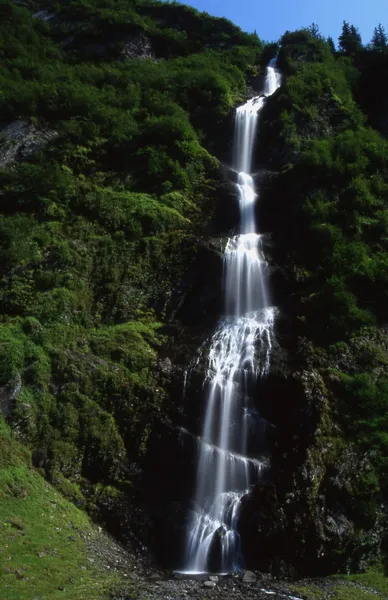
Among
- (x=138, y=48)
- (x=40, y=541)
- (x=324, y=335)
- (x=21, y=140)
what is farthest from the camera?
(x=138, y=48)

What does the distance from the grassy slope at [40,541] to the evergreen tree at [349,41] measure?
39.0 m

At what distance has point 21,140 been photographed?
25.6 m

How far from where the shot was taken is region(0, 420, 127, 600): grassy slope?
10.2m

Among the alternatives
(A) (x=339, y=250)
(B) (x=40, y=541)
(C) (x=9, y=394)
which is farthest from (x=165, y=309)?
(B) (x=40, y=541)

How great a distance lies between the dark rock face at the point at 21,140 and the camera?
24.7m

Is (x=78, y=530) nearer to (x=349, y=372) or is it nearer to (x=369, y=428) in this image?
(x=369, y=428)

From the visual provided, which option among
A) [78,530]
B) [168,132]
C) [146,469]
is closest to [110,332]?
[146,469]

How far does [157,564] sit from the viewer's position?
1358cm

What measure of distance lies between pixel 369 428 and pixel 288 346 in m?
3.70

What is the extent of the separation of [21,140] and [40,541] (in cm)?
1928

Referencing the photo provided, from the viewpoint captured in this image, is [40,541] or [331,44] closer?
[40,541]

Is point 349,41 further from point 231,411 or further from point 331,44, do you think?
point 231,411

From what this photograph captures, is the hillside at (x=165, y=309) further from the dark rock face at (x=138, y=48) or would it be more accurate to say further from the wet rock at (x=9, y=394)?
the dark rock face at (x=138, y=48)


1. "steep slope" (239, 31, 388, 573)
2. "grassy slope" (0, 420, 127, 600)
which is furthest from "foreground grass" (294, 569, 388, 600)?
"grassy slope" (0, 420, 127, 600)
